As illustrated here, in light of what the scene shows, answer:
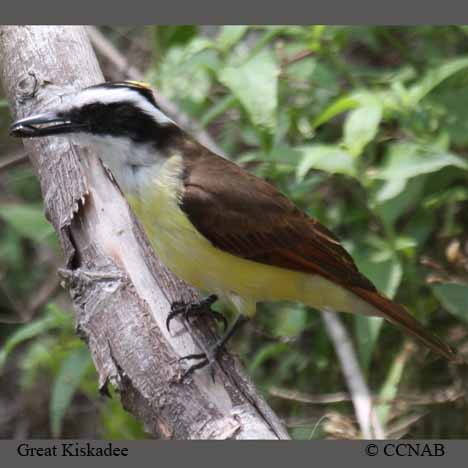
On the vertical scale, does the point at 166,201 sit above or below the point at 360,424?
above

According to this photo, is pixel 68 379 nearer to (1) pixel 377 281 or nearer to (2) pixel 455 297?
(1) pixel 377 281

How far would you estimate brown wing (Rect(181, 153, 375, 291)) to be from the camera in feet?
13.3

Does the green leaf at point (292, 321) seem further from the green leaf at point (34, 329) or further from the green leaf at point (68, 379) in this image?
the green leaf at point (34, 329)

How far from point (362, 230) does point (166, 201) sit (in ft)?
4.97

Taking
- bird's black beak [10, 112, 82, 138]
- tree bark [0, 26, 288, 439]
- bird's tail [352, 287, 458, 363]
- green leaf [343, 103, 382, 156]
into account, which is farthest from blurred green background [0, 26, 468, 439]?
bird's black beak [10, 112, 82, 138]

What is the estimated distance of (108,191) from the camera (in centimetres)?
423

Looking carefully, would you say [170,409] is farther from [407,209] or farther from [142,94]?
[407,209]

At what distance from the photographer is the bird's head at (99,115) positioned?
3.90 m

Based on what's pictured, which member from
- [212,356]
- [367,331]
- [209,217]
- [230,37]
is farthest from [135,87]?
[367,331]

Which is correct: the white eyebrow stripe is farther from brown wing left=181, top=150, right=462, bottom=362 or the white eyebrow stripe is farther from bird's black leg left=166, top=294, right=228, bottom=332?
bird's black leg left=166, top=294, right=228, bottom=332

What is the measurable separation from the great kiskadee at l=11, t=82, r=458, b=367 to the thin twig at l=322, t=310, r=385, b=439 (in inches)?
16.4

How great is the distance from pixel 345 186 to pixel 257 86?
4.13ft

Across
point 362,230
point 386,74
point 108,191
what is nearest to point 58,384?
point 108,191

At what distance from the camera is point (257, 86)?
4.39 metres
